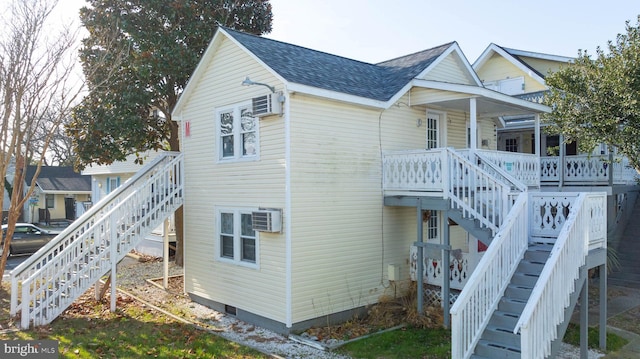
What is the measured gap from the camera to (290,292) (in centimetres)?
1013

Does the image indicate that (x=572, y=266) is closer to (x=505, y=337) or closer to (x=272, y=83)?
(x=505, y=337)

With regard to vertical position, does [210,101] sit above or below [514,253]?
above

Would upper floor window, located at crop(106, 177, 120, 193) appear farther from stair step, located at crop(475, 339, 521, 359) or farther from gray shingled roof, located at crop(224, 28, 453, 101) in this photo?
stair step, located at crop(475, 339, 521, 359)

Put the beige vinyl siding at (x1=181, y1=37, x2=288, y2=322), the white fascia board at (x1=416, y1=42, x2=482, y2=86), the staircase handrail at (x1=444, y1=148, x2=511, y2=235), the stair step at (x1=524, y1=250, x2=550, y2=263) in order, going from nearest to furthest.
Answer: the stair step at (x1=524, y1=250, x2=550, y2=263) < the staircase handrail at (x1=444, y1=148, x2=511, y2=235) < the beige vinyl siding at (x1=181, y1=37, x2=288, y2=322) < the white fascia board at (x1=416, y1=42, x2=482, y2=86)

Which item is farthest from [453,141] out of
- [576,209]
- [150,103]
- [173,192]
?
[150,103]

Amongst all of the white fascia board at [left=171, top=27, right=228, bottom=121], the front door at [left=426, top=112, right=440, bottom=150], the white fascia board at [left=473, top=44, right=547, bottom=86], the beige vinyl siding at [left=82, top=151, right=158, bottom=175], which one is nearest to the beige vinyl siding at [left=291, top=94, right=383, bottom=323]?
the front door at [left=426, top=112, right=440, bottom=150]

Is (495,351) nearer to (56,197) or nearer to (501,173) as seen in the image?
(501,173)

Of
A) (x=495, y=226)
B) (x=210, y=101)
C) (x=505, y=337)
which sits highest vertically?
(x=210, y=101)

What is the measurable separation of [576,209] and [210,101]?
8.90 m

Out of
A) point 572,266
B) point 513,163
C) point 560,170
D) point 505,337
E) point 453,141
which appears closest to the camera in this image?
point 505,337

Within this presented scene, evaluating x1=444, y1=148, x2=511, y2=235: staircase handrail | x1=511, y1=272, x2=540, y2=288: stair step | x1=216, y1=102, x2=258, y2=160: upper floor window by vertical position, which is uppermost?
x1=216, y1=102, x2=258, y2=160: upper floor window

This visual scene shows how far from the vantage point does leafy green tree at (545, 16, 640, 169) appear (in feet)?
37.0

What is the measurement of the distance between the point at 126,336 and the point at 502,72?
66.8ft

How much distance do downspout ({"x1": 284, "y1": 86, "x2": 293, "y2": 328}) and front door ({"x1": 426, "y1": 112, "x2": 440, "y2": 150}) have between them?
16.5 feet
